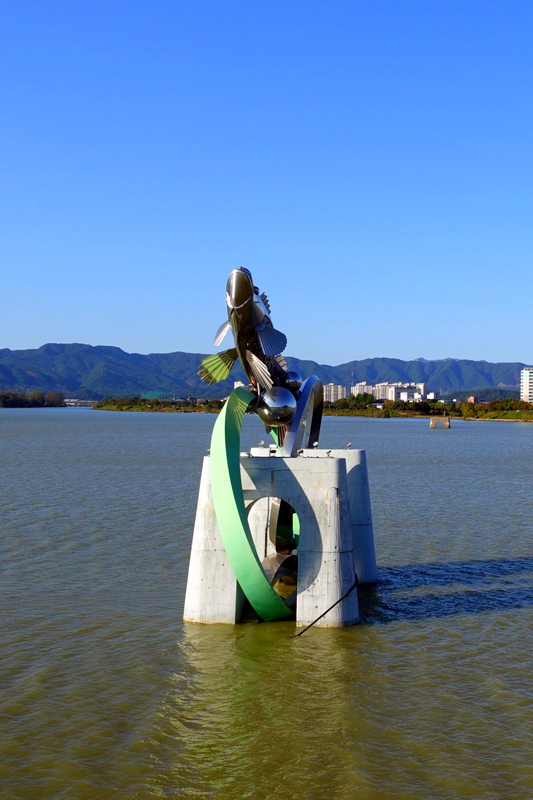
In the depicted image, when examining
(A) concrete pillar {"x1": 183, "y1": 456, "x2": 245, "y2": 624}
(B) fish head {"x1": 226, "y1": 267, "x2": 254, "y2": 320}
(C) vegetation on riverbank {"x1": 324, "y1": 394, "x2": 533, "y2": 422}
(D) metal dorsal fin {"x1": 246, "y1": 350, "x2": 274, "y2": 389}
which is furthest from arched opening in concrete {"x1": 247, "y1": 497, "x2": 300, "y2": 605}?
(C) vegetation on riverbank {"x1": 324, "y1": 394, "x2": 533, "y2": 422}

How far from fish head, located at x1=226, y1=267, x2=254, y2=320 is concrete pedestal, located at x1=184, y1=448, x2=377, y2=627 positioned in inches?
112

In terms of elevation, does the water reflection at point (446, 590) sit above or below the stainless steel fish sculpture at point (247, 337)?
below

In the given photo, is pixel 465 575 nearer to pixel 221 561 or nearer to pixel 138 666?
pixel 221 561

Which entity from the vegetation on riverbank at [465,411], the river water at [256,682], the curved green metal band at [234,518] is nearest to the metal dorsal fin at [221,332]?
the curved green metal band at [234,518]

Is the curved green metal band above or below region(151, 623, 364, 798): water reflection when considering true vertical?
above

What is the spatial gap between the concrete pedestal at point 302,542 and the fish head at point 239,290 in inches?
112

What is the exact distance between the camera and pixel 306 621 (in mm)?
15102

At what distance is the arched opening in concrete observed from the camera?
719 inches

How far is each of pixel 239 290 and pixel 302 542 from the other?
4.70m

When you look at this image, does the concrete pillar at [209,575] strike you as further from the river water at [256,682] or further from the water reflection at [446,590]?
the water reflection at [446,590]

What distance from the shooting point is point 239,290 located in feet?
50.5

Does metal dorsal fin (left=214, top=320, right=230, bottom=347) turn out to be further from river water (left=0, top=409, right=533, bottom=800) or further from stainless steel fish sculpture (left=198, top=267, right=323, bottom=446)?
river water (left=0, top=409, right=533, bottom=800)

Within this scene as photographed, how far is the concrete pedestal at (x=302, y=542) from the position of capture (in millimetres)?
14805

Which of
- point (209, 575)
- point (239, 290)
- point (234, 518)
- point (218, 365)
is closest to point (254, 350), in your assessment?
point (218, 365)
